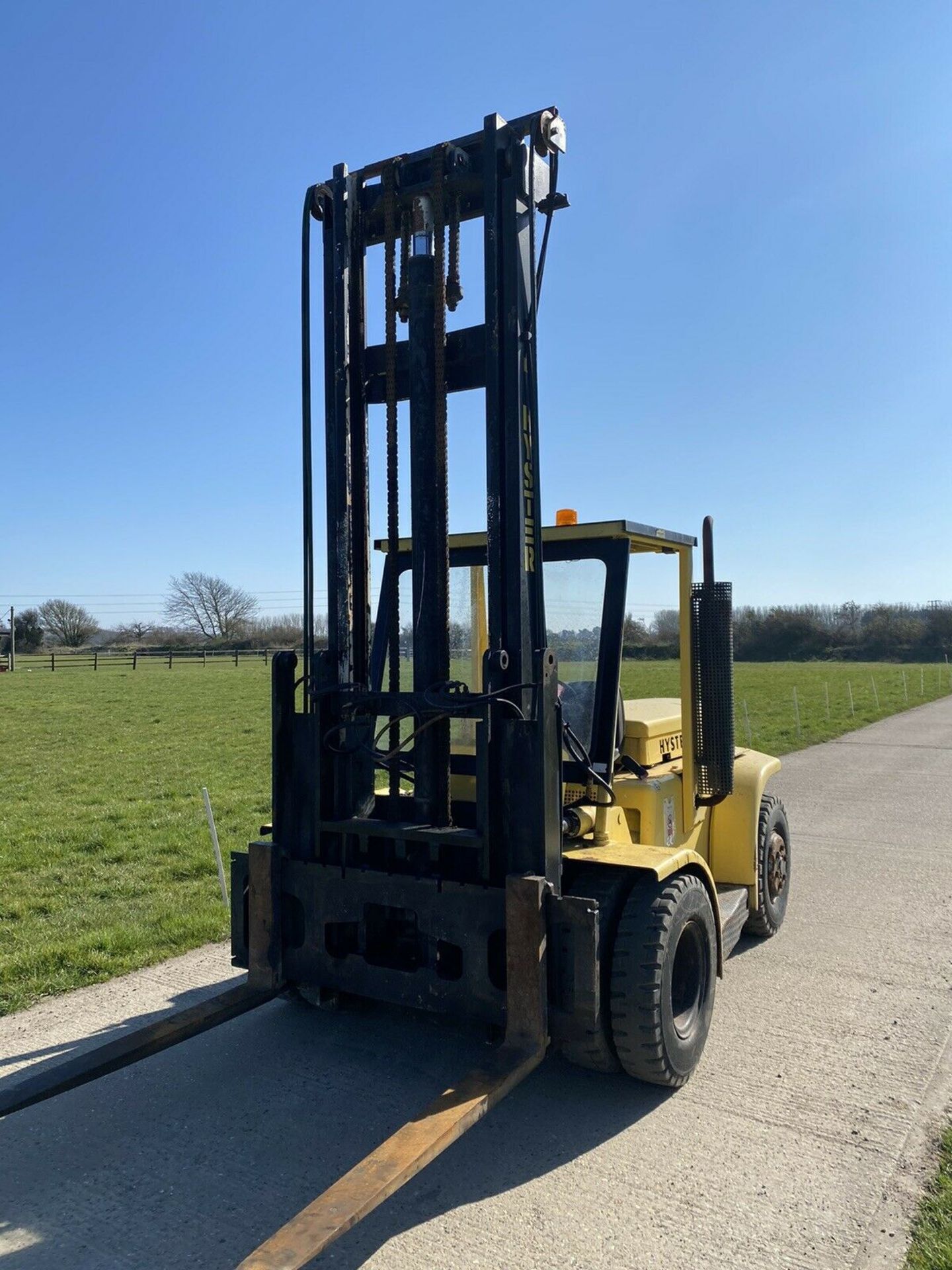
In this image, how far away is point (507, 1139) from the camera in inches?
139

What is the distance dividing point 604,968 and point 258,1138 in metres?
1.43

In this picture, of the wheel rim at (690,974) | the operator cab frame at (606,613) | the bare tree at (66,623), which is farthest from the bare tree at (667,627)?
the bare tree at (66,623)

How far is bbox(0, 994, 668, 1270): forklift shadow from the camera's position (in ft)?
9.75

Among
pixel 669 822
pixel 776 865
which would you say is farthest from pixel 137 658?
pixel 669 822

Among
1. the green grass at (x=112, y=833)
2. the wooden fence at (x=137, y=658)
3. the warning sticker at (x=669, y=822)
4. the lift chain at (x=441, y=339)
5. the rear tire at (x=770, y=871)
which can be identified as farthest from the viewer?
the wooden fence at (x=137, y=658)

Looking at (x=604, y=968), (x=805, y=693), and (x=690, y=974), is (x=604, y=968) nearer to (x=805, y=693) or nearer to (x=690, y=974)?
(x=690, y=974)

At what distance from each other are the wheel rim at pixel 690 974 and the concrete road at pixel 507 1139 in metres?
0.30

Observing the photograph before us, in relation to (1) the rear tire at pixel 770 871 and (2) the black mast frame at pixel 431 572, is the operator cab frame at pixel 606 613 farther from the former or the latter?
(1) the rear tire at pixel 770 871

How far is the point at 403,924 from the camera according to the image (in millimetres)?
3951

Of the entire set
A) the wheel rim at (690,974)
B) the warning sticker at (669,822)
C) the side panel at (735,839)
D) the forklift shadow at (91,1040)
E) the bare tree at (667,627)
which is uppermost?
the bare tree at (667,627)

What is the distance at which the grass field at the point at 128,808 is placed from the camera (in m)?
5.80

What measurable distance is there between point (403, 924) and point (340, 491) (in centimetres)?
189

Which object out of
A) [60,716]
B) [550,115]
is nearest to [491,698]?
[550,115]

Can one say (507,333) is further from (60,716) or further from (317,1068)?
(60,716)
